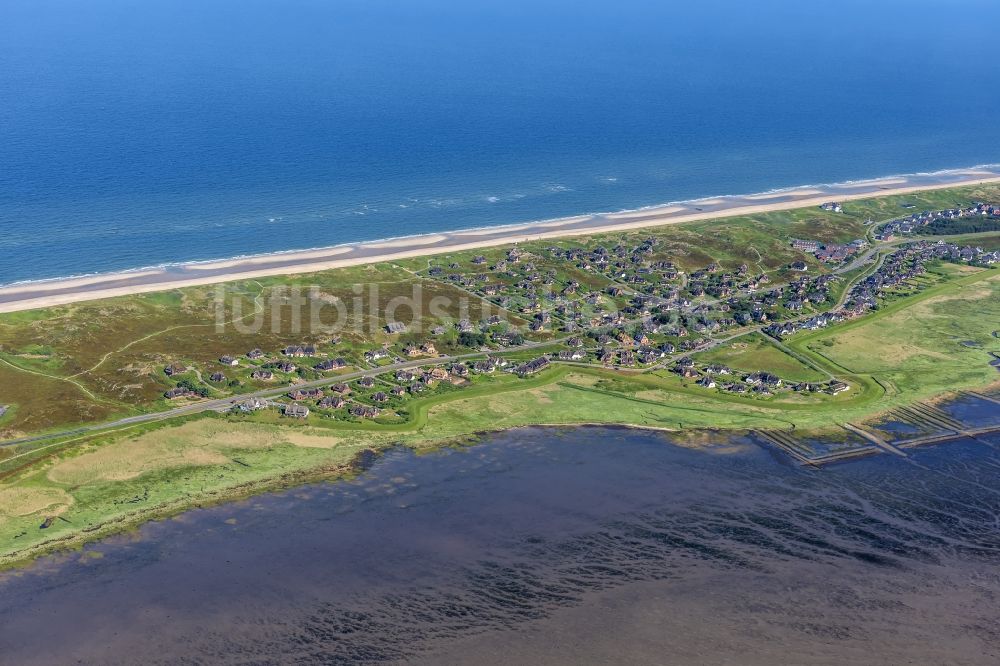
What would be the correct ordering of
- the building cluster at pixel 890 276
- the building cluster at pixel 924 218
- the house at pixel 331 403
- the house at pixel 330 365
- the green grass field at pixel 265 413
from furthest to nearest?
the building cluster at pixel 924 218 → the building cluster at pixel 890 276 → the house at pixel 330 365 → the house at pixel 331 403 → the green grass field at pixel 265 413

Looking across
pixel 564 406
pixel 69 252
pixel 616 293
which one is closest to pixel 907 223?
pixel 616 293

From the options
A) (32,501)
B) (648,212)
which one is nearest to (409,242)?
(648,212)

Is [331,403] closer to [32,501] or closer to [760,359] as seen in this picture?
[32,501]

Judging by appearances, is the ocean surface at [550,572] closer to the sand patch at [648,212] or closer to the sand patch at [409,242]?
the sand patch at [409,242]

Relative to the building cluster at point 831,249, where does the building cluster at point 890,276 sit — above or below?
below

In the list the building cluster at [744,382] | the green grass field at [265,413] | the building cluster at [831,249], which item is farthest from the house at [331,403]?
the building cluster at [831,249]

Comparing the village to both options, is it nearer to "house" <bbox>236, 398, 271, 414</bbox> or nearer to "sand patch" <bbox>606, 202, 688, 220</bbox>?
"house" <bbox>236, 398, 271, 414</bbox>
